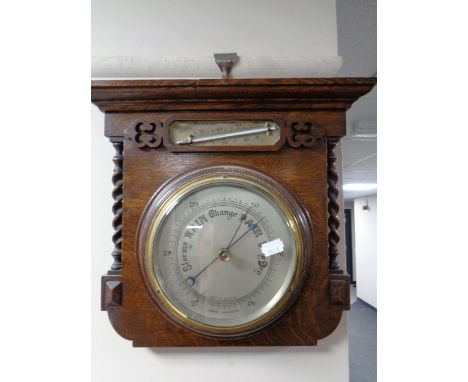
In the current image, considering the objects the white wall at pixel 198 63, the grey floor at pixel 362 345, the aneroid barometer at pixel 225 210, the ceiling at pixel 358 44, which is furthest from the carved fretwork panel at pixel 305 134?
the grey floor at pixel 362 345

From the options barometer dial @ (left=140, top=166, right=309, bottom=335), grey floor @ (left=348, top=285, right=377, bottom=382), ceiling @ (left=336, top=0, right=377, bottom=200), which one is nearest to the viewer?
barometer dial @ (left=140, top=166, right=309, bottom=335)

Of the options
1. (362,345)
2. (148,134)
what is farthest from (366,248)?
(148,134)

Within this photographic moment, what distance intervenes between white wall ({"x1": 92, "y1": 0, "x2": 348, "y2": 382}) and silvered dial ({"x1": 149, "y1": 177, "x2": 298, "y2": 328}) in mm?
136

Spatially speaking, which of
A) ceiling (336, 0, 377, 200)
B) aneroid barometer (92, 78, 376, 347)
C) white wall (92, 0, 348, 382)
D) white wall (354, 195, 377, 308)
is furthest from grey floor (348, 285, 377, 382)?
aneroid barometer (92, 78, 376, 347)

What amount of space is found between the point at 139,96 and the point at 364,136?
3.82 feet

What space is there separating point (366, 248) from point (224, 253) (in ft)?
16.5

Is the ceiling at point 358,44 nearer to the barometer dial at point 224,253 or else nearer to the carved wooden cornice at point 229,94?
the carved wooden cornice at point 229,94

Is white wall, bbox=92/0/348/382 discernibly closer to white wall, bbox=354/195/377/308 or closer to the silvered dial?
the silvered dial

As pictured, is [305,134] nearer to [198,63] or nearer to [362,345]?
[198,63]

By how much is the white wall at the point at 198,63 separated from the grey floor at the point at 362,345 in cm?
255

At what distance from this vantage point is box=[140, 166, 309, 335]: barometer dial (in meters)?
0.47

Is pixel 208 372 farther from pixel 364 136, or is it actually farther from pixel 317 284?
pixel 364 136

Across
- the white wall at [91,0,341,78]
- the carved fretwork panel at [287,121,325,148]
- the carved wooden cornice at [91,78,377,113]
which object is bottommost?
the carved fretwork panel at [287,121,325,148]

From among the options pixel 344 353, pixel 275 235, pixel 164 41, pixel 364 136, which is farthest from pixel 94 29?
pixel 364 136
